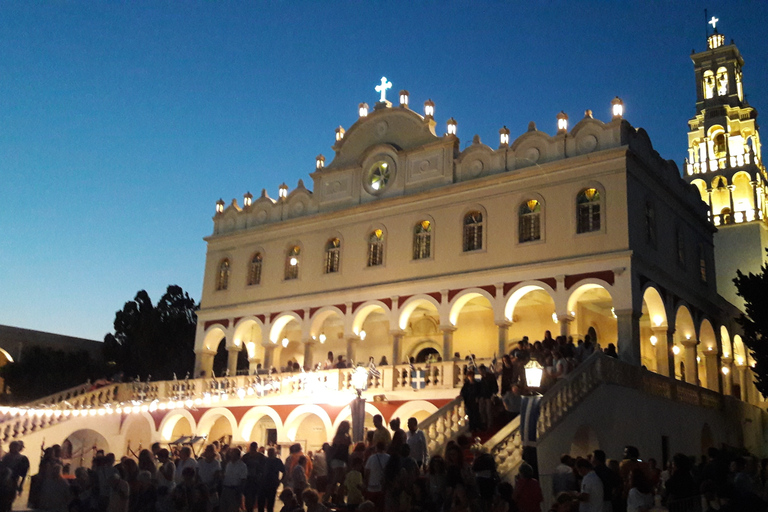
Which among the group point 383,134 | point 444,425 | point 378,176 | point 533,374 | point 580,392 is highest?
point 383,134

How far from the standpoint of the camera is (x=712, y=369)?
90.5ft

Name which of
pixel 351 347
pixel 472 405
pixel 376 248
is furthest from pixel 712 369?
pixel 472 405

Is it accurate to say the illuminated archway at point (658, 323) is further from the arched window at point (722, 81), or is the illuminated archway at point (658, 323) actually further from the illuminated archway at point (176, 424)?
the arched window at point (722, 81)

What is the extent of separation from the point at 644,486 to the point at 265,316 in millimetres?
23275

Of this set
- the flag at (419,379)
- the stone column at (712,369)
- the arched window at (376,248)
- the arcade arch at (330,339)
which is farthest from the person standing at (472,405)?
the arcade arch at (330,339)

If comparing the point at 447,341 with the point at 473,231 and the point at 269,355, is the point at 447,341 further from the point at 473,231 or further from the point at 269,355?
the point at 269,355

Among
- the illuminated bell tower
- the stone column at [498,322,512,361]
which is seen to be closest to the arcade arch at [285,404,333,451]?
the stone column at [498,322,512,361]

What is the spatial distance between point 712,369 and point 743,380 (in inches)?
127

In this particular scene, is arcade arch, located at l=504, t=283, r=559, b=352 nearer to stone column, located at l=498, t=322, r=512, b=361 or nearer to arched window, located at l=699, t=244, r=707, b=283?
stone column, located at l=498, t=322, r=512, b=361

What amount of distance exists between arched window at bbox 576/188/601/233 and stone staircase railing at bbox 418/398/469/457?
8.56m

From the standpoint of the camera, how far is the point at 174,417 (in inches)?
1212

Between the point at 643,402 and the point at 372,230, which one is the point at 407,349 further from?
the point at 643,402

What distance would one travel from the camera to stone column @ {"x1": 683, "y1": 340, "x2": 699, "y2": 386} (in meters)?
25.4

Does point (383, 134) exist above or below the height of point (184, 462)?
above
